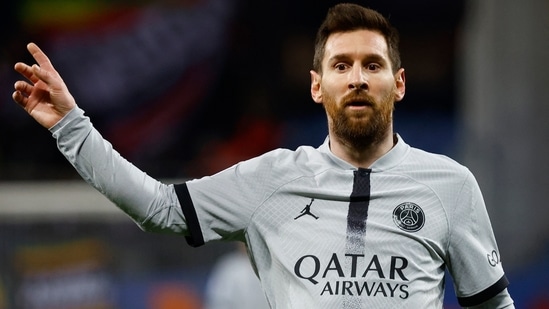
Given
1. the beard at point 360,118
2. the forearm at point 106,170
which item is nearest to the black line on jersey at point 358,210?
the beard at point 360,118

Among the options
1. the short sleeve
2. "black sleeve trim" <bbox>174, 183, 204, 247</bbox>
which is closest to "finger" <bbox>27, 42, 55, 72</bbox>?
"black sleeve trim" <bbox>174, 183, 204, 247</bbox>

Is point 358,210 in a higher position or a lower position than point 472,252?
higher

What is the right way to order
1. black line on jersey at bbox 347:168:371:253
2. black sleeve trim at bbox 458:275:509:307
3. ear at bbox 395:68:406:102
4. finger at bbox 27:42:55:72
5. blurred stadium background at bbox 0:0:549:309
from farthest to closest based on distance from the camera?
blurred stadium background at bbox 0:0:549:309
ear at bbox 395:68:406:102
black sleeve trim at bbox 458:275:509:307
black line on jersey at bbox 347:168:371:253
finger at bbox 27:42:55:72

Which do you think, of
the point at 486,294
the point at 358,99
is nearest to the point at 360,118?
the point at 358,99

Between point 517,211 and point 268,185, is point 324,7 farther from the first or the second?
point 268,185

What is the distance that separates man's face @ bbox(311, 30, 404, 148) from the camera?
13.8 ft

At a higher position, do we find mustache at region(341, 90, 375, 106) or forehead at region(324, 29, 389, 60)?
forehead at region(324, 29, 389, 60)

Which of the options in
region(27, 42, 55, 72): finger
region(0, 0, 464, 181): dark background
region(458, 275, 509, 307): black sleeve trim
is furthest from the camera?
region(0, 0, 464, 181): dark background

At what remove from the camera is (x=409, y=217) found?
4.16 metres

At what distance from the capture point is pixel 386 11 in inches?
456

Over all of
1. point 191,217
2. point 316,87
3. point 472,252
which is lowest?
point 472,252

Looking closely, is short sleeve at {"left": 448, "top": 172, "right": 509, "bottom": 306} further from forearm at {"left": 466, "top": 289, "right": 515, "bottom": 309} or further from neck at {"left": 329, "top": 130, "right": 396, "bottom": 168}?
neck at {"left": 329, "top": 130, "right": 396, "bottom": 168}

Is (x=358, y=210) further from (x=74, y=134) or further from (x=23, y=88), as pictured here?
(x=23, y=88)

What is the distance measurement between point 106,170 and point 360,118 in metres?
0.83
